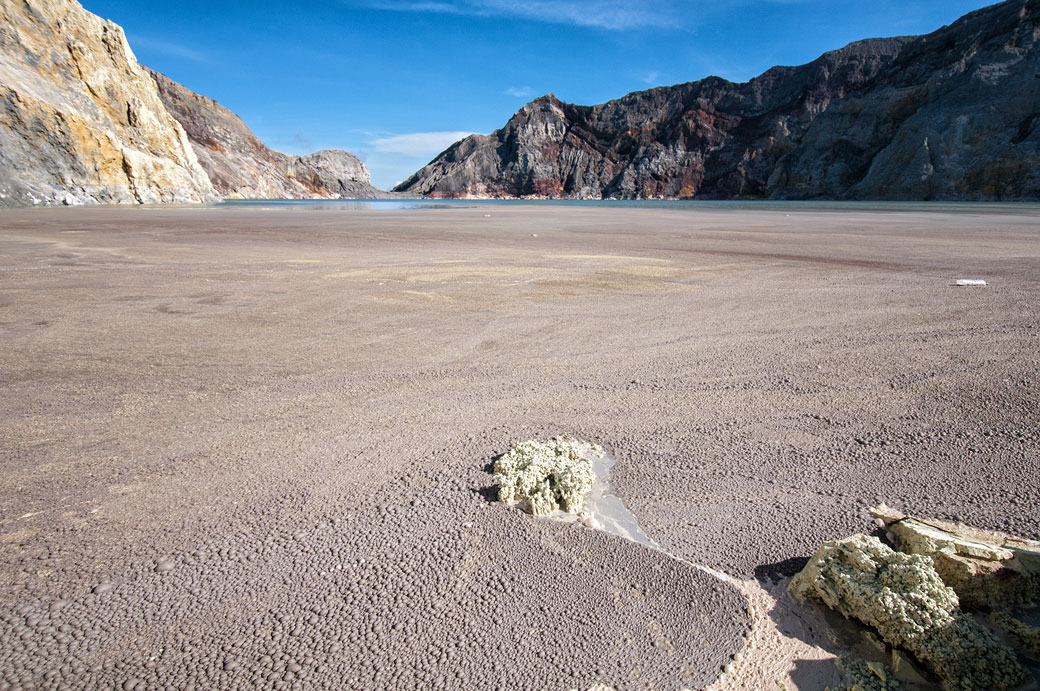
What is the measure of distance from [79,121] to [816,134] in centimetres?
10314

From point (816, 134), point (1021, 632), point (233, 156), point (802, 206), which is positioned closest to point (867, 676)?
point (1021, 632)

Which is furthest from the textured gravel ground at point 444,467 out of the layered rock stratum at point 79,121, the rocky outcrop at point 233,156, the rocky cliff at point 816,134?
the rocky outcrop at point 233,156

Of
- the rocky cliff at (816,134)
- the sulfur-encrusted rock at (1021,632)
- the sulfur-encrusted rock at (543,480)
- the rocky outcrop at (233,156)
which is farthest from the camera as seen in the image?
the rocky outcrop at (233,156)

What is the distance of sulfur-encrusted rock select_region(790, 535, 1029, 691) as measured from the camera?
1.34 m

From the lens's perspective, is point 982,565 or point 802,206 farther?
point 802,206

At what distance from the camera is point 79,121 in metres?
34.7

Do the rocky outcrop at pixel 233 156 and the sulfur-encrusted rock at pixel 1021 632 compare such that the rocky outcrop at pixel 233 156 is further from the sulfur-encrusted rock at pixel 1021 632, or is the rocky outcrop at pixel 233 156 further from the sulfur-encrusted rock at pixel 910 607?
the sulfur-encrusted rock at pixel 1021 632

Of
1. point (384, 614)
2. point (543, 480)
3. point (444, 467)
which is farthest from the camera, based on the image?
point (444, 467)

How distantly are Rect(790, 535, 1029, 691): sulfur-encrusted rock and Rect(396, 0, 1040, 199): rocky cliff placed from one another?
79.5 meters

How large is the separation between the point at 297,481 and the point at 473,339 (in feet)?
7.69

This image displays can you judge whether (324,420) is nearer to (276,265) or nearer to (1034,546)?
(1034,546)

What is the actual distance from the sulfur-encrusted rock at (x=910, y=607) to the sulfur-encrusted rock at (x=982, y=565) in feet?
0.34

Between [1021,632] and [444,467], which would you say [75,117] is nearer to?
[444,467]

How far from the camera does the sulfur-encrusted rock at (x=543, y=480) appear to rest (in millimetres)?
2152
